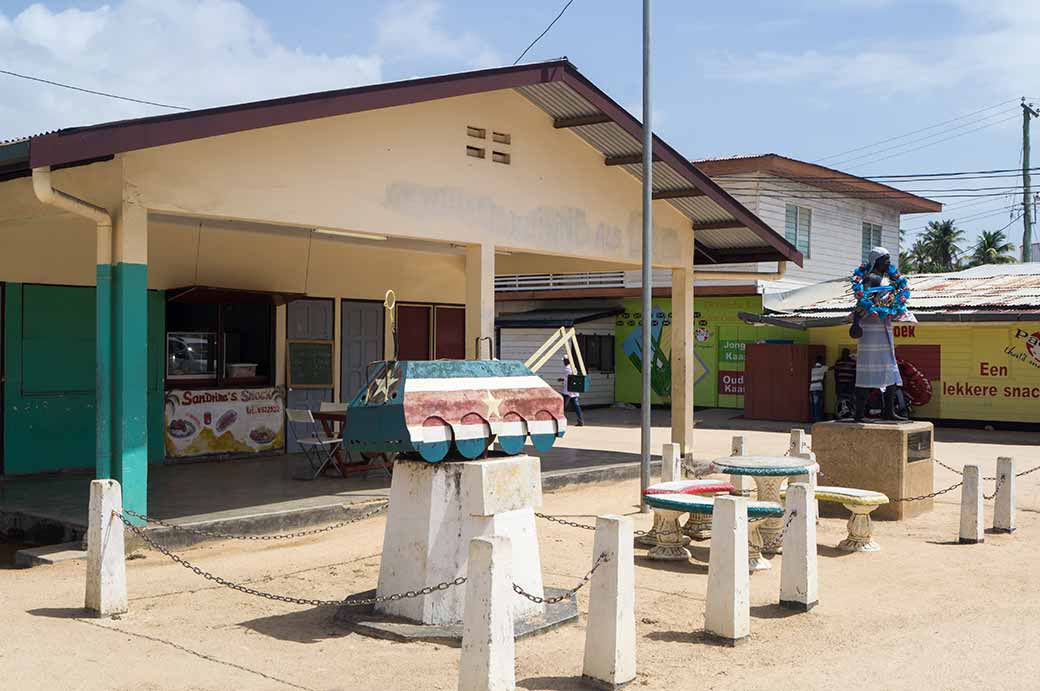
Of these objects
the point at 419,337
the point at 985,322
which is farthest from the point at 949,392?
the point at 419,337

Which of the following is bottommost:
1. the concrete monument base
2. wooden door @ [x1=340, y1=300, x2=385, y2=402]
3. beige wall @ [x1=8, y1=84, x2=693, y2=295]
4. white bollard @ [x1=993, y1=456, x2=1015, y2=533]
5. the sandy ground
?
the sandy ground

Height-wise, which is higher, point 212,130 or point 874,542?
point 212,130

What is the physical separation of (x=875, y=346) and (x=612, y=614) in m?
7.11

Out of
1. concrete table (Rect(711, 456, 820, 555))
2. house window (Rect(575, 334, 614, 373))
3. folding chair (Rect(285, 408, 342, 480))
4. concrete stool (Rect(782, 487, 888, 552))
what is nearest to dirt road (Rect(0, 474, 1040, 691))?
concrete stool (Rect(782, 487, 888, 552))

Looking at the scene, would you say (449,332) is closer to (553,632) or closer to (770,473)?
(770,473)

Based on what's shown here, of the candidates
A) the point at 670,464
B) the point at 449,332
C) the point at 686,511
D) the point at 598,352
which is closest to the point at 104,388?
Answer: the point at 686,511

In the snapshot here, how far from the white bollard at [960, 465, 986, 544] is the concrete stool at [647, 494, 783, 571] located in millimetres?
2323

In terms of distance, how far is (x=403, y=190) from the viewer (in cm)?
1088

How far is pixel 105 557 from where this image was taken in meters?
6.73

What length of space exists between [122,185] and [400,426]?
151 inches

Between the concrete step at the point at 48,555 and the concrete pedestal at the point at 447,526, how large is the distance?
3131mm

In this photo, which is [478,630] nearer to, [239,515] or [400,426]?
[400,426]

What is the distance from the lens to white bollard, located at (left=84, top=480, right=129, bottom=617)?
6727mm

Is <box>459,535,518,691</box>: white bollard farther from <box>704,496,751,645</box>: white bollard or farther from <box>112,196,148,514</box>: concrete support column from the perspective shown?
<box>112,196,148,514</box>: concrete support column
